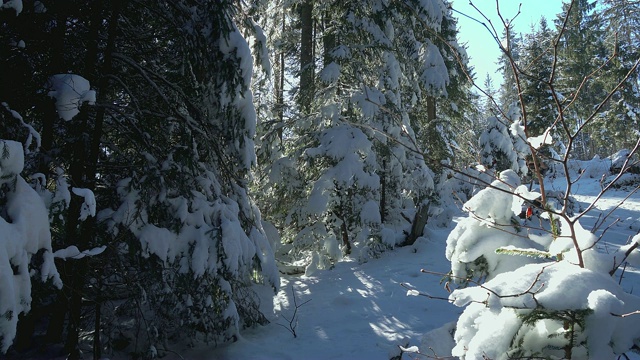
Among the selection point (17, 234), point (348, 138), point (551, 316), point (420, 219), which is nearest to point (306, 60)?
point (348, 138)

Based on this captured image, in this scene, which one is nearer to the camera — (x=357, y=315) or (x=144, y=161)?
(x=144, y=161)

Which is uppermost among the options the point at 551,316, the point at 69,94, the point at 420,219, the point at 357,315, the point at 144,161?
the point at 69,94

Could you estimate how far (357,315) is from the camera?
256 inches

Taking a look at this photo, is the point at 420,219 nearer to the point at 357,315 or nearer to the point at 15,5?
the point at 357,315

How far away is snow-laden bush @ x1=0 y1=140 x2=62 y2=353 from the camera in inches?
100

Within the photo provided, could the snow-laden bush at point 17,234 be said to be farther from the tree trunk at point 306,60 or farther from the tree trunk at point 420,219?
the tree trunk at point 420,219

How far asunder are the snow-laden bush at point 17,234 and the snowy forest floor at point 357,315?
8.98ft

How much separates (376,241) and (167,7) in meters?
6.56

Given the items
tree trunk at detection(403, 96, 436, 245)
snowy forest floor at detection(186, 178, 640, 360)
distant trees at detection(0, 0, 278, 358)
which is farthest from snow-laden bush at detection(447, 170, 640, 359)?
tree trunk at detection(403, 96, 436, 245)

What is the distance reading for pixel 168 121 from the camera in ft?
17.7

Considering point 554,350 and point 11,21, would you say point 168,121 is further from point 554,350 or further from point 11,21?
point 554,350

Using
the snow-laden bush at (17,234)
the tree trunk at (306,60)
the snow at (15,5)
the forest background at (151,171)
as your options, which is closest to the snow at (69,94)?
the forest background at (151,171)

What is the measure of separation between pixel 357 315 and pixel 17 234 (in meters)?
4.95

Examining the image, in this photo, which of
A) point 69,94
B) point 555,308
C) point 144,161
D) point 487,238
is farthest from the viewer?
point 144,161
